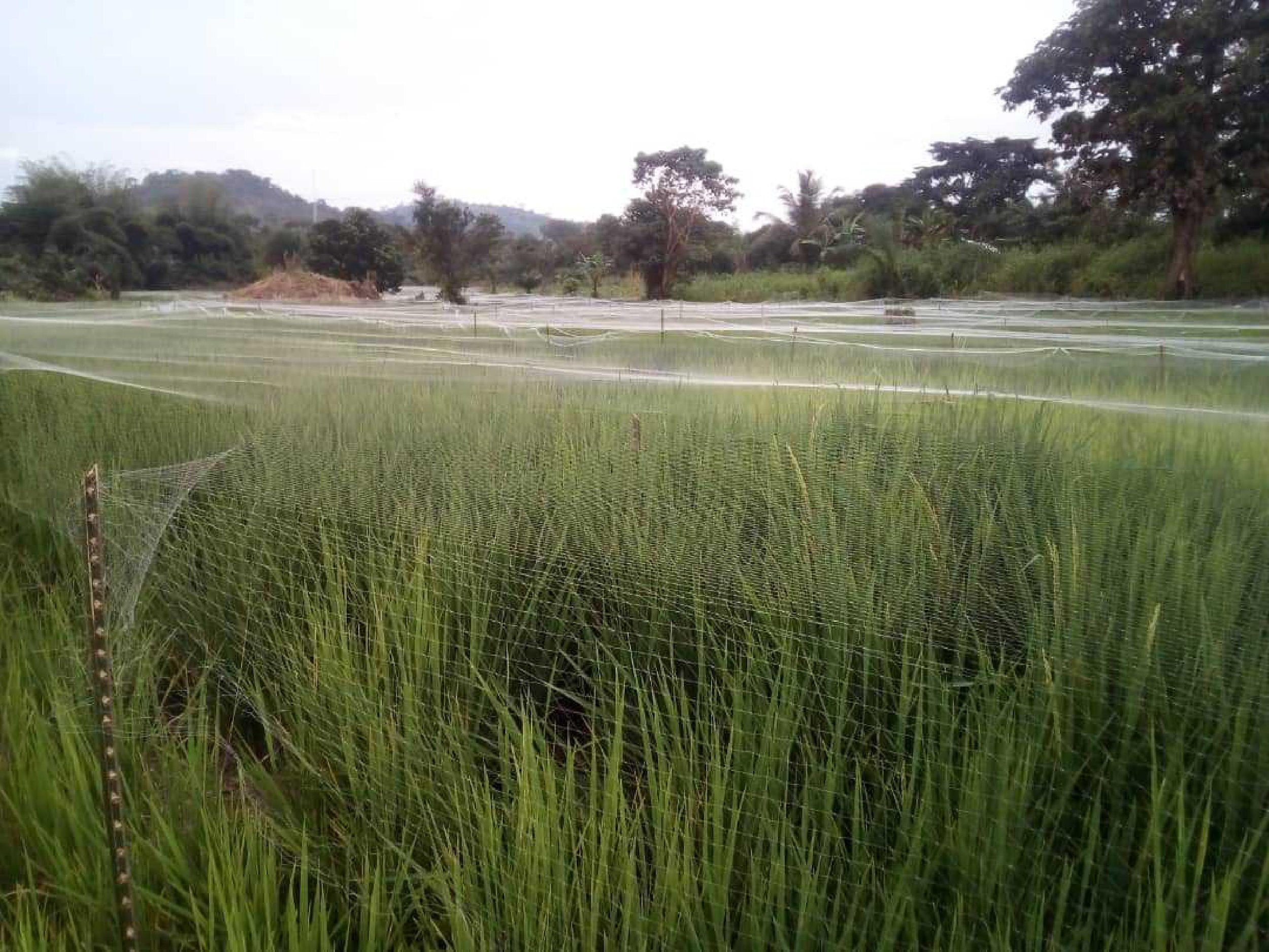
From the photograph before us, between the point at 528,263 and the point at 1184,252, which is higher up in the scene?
the point at 528,263

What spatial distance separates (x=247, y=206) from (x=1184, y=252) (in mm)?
18840

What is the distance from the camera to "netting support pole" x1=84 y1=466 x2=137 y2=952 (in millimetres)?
1237

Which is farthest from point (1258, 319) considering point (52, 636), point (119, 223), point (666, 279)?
point (119, 223)

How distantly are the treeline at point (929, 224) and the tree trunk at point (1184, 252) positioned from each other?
0.02 m

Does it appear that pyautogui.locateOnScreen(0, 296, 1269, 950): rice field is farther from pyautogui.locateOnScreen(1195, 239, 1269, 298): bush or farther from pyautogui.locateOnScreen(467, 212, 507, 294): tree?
pyautogui.locateOnScreen(467, 212, 507, 294): tree

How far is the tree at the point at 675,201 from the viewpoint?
11.0 meters

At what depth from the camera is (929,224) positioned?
14.4 metres

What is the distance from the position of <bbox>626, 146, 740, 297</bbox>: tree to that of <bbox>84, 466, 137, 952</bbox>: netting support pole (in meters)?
10.3

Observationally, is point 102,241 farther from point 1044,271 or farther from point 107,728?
point 107,728

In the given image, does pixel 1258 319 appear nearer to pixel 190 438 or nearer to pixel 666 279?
pixel 190 438

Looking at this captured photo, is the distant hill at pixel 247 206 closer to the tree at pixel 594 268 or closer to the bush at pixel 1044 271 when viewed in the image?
the tree at pixel 594 268

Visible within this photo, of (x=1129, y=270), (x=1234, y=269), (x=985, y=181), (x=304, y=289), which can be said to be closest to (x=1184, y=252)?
(x=1234, y=269)

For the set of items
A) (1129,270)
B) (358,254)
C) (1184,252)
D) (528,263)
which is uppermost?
(358,254)

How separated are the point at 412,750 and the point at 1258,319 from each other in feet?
18.8
